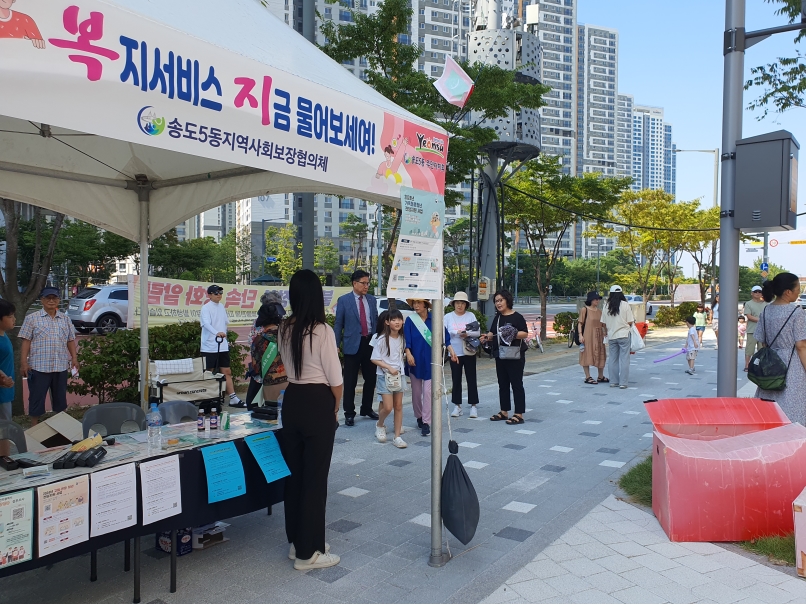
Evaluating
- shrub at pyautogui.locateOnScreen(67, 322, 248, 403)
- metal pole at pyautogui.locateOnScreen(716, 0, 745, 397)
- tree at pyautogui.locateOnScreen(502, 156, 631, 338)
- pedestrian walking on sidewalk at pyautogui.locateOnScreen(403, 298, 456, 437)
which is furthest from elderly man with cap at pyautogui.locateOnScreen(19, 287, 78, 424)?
tree at pyautogui.locateOnScreen(502, 156, 631, 338)

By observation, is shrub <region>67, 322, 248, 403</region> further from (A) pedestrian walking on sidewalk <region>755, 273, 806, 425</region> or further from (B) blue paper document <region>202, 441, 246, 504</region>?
(A) pedestrian walking on sidewalk <region>755, 273, 806, 425</region>

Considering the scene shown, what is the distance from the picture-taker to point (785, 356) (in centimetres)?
511

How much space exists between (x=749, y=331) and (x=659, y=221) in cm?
1730

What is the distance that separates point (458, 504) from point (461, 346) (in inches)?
169

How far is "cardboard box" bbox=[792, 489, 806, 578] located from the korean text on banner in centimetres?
238

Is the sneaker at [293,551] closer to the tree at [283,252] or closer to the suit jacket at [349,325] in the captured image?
the suit jacket at [349,325]

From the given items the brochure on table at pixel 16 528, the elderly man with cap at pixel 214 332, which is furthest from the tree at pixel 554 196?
the brochure on table at pixel 16 528

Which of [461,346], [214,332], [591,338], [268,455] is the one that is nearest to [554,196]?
[591,338]

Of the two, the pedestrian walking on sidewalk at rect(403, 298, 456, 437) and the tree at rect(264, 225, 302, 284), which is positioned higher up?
the tree at rect(264, 225, 302, 284)

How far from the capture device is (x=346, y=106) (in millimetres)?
3473

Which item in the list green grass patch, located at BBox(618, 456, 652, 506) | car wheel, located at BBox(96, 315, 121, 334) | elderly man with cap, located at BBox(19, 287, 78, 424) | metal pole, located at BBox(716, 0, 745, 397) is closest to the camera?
metal pole, located at BBox(716, 0, 745, 397)

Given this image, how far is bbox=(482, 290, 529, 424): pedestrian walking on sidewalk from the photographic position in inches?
304

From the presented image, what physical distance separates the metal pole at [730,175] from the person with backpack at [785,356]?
343 millimetres

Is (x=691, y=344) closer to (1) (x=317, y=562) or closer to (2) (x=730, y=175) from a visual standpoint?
(2) (x=730, y=175)
